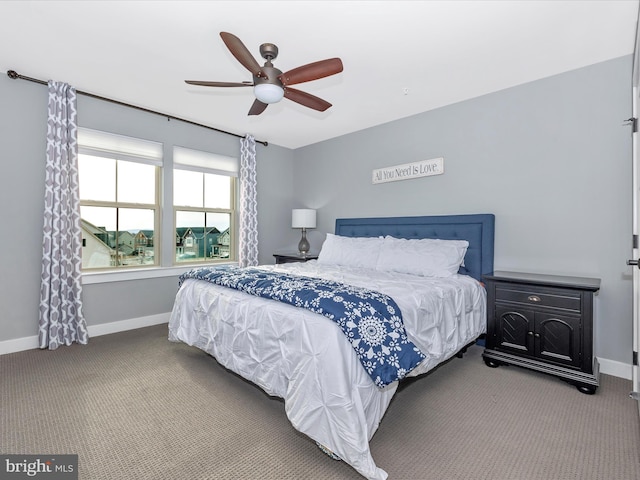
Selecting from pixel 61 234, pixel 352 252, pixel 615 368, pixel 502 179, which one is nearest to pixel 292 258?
pixel 352 252

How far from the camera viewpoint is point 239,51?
2016 mm

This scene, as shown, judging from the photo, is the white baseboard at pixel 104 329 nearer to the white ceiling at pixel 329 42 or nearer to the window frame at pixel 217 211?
the window frame at pixel 217 211

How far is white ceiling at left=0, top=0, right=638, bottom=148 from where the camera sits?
2111mm

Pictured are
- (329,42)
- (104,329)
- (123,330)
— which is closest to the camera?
(329,42)

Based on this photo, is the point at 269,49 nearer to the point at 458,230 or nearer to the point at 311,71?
the point at 311,71

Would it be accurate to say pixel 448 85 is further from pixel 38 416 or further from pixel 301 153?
pixel 38 416

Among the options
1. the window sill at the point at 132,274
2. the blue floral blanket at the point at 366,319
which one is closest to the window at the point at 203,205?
the window sill at the point at 132,274

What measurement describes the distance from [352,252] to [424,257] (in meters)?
0.86

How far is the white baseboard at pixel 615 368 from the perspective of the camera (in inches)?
100

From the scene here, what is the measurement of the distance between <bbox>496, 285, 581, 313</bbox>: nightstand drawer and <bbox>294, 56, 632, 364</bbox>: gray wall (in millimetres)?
540

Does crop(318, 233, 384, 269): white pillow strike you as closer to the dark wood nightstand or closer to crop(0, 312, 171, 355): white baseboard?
the dark wood nightstand

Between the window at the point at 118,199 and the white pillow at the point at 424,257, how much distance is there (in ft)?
9.77

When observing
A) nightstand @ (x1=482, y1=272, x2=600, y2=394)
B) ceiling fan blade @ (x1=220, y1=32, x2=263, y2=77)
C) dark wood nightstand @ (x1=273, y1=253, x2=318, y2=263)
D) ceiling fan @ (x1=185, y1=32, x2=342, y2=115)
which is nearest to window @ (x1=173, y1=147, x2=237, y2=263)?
dark wood nightstand @ (x1=273, y1=253, x2=318, y2=263)

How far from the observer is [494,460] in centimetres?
163
